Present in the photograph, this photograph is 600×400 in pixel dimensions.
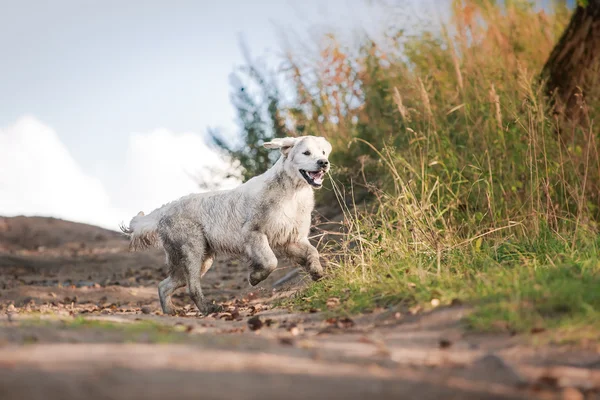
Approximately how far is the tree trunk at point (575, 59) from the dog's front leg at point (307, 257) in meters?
4.42

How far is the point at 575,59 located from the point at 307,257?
5093 mm

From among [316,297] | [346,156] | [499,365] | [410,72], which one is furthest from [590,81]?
[499,365]

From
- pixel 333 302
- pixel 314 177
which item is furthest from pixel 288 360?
pixel 314 177

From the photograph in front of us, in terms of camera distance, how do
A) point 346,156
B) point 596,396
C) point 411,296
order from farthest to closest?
point 346,156
point 411,296
point 596,396

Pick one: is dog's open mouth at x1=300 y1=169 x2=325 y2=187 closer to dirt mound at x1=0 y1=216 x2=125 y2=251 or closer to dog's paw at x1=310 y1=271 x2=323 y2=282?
dog's paw at x1=310 y1=271 x2=323 y2=282

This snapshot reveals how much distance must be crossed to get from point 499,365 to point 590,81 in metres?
6.78

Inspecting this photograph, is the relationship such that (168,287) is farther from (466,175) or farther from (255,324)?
(466,175)

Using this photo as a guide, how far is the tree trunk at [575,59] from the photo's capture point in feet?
30.3

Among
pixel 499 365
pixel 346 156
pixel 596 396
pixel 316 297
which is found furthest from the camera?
pixel 346 156

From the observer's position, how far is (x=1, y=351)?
10.9 feet

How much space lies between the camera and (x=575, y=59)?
9336 mm

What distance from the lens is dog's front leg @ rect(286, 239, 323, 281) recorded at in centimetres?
659

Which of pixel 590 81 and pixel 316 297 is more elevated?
pixel 590 81

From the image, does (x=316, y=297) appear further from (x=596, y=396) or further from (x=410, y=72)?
(x=410, y=72)
